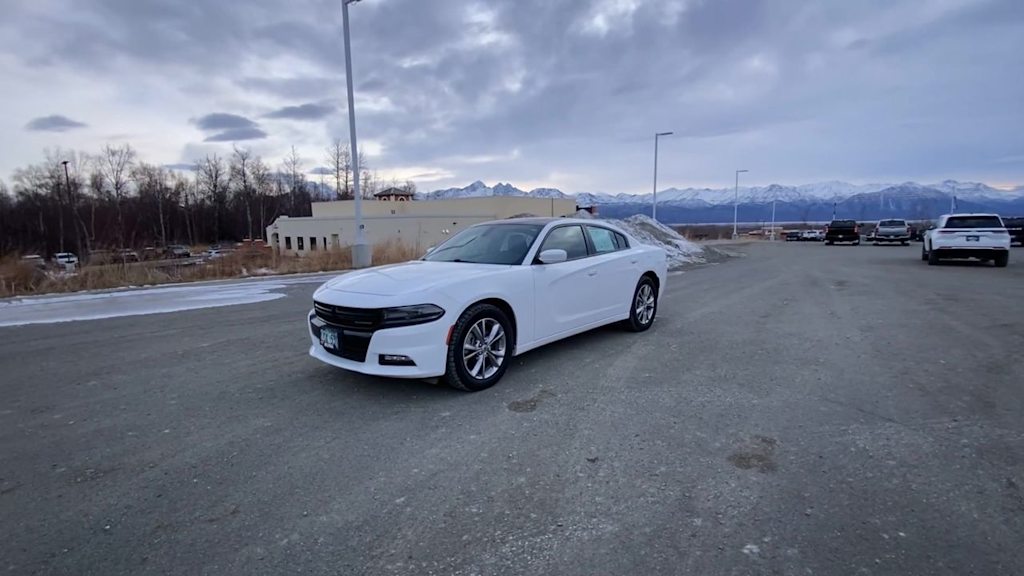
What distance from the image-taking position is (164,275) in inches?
551

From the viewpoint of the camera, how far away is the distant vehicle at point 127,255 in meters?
14.8

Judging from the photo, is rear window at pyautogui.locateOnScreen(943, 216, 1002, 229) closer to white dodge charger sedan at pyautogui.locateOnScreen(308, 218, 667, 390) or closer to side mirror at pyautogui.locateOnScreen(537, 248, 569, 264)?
white dodge charger sedan at pyautogui.locateOnScreen(308, 218, 667, 390)

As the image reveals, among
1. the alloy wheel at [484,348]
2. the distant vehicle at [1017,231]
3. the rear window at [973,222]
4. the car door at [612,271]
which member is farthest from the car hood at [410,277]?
the distant vehicle at [1017,231]

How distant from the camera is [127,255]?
1512 centimetres

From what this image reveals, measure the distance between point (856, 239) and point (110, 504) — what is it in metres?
44.5

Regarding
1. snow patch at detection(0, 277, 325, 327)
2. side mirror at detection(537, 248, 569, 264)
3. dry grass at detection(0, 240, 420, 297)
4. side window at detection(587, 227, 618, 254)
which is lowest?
snow patch at detection(0, 277, 325, 327)

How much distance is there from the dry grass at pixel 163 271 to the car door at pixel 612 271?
Result: 11.5 meters

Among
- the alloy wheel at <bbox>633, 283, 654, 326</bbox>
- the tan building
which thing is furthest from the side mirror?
the tan building

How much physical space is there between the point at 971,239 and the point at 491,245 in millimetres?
17697

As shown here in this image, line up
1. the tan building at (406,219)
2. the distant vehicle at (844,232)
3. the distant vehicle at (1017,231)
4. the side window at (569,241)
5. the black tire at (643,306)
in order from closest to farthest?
the side window at (569,241) < the black tire at (643,306) < the distant vehicle at (1017,231) < the distant vehicle at (844,232) < the tan building at (406,219)

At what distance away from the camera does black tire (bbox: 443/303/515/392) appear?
4406mm

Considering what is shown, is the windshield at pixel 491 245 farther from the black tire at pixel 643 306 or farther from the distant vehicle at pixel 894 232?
the distant vehicle at pixel 894 232

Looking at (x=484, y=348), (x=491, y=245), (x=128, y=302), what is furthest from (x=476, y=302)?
(x=128, y=302)

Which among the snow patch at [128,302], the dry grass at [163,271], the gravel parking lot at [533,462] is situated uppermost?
the dry grass at [163,271]
